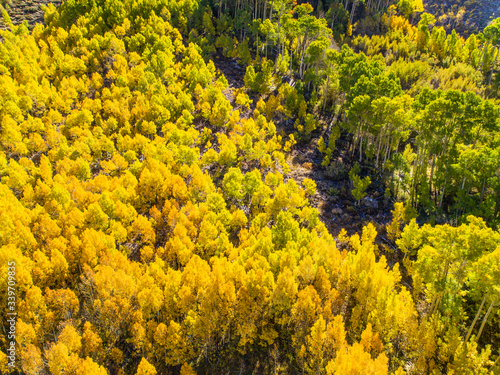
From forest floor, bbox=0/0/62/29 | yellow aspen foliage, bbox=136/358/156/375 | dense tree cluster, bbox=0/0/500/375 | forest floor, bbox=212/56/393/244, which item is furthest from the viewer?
forest floor, bbox=0/0/62/29

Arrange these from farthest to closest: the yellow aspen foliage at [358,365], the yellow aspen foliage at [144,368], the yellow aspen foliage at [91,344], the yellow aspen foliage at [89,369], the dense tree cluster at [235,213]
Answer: the yellow aspen foliage at [91,344] < the dense tree cluster at [235,213] < the yellow aspen foliage at [144,368] < the yellow aspen foliage at [89,369] < the yellow aspen foliage at [358,365]

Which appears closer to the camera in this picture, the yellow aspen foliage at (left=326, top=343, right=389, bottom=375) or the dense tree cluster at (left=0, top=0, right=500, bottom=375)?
the yellow aspen foliage at (left=326, top=343, right=389, bottom=375)

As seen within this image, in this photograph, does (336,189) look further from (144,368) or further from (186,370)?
(144,368)

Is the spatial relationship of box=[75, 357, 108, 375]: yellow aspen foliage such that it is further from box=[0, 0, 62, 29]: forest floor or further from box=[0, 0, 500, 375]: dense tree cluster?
box=[0, 0, 62, 29]: forest floor

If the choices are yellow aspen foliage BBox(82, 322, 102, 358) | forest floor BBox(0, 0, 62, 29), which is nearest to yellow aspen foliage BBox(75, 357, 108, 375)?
yellow aspen foliage BBox(82, 322, 102, 358)

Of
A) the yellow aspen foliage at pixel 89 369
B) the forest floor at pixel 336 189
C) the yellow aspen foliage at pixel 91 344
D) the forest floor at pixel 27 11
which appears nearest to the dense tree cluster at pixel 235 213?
the yellow aspen foliage at pixel 89 369

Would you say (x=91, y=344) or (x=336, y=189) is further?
(x=336, y=189)

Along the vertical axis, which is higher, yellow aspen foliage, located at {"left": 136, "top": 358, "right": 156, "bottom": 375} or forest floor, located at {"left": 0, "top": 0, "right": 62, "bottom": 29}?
forest floor, located at {"left": 0, "top": 0, "right": 62, "bottom": 29}

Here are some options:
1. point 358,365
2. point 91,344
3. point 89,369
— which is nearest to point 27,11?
point 91,344

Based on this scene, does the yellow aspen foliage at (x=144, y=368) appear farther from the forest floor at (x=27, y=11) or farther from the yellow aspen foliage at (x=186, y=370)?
the forest floor at (x=27, y=11)
